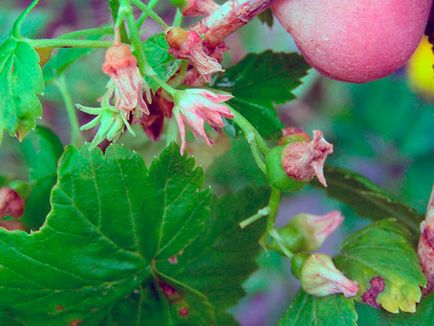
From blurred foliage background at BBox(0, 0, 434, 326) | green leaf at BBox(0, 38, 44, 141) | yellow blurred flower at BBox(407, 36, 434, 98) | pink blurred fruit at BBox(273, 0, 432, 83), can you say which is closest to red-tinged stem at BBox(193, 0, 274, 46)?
pink blurred fruit at BBox(273, 0, 432, 83)

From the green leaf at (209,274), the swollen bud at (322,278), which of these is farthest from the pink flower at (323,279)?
the green leaf at (209,274)

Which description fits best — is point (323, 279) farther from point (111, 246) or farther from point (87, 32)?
point (87, 32)

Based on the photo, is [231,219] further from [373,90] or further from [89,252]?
[373,90]

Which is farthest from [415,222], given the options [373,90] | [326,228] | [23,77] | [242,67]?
[373,90]

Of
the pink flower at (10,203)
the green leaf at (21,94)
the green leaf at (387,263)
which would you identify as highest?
the green leaf at (21,94)

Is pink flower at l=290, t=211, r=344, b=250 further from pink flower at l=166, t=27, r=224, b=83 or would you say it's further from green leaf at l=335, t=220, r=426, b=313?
pink flower at l=166, t=27, r=224, b=83

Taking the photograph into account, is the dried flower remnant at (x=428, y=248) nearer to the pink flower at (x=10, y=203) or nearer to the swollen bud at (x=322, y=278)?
the swollen bud at (x=322, y=278)

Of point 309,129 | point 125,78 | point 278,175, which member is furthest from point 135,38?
point 309,129
